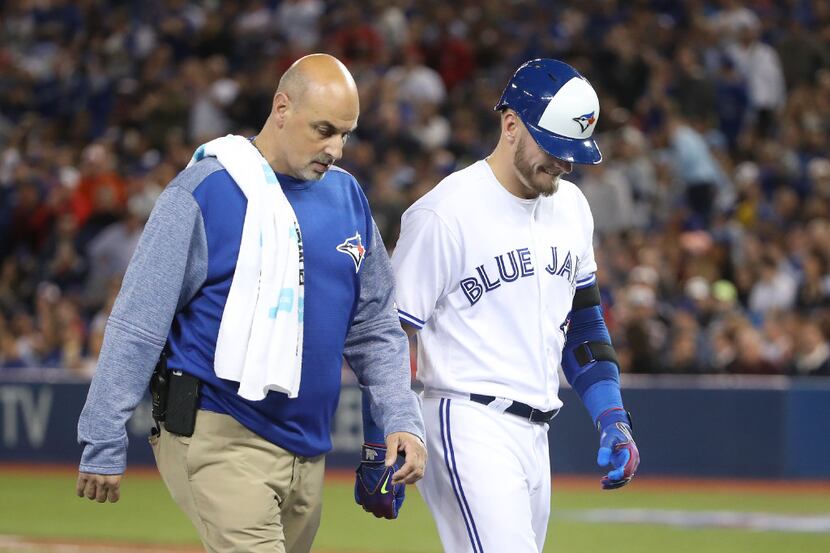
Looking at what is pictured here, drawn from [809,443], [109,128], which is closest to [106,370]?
[809,443]

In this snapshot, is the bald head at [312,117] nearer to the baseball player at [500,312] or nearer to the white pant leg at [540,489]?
the baseball player at [500,312]

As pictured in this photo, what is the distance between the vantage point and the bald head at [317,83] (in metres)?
4.49

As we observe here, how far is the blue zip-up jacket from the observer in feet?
14.1

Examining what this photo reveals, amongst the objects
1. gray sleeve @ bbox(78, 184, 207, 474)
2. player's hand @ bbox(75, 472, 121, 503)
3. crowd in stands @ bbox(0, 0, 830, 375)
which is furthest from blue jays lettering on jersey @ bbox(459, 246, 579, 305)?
crowd in stands @ bbox(0, 0, 830, 375)

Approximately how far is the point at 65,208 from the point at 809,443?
8626 millimetres

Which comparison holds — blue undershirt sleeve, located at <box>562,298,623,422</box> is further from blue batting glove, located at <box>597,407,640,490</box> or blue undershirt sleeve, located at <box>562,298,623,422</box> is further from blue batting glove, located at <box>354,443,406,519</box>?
blue batting glove, located at <box>354,443,406,519</box>

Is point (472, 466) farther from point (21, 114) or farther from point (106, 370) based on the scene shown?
point (21, 114)

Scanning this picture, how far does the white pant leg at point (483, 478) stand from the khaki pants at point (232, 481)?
55cm

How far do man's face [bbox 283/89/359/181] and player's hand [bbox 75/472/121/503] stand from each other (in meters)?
1.09

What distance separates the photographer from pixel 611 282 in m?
15.4

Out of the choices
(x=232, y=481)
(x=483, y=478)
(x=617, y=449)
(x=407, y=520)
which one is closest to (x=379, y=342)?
(x=483, y=478)

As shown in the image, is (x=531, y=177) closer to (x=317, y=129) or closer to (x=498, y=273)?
(x=498, y=273)

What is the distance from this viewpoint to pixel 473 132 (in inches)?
695

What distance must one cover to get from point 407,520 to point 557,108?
23.7 feet
